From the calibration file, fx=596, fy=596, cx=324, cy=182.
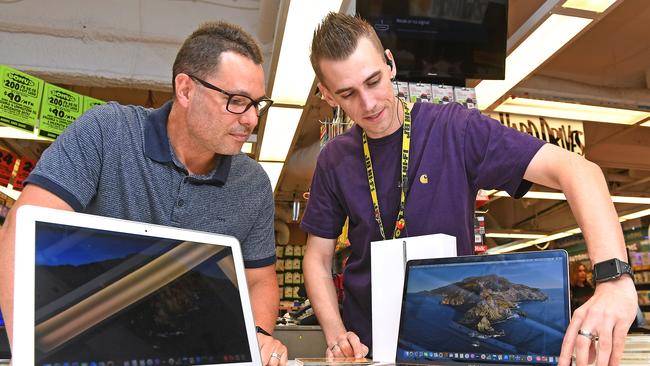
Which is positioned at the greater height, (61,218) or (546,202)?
(546,202)

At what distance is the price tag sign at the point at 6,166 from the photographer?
18.2 ft

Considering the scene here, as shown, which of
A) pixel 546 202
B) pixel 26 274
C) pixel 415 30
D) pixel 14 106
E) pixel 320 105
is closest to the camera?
pixel 26 274

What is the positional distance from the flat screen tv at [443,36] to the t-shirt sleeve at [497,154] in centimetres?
201

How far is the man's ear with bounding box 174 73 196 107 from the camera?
69.9 inches

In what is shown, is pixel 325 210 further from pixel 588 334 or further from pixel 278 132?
pixel 278 132

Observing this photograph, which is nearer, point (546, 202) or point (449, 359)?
point (449, 359)

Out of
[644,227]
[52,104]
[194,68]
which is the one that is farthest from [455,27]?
[644,227]

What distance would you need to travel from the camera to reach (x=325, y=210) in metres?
1.92

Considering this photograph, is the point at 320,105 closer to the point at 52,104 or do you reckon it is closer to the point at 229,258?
the point at 52,104

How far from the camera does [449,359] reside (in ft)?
3.92

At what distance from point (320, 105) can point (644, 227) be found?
770cm

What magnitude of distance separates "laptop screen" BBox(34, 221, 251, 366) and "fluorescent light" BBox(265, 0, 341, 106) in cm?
251

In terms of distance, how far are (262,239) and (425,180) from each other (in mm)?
549

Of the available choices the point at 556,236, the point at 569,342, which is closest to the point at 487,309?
the point at 569,342
